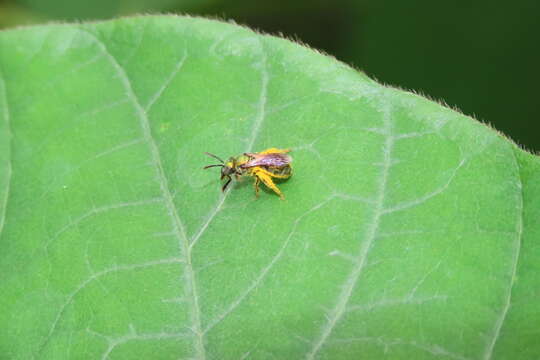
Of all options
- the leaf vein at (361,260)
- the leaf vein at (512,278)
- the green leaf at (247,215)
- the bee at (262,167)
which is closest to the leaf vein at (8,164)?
the green leaf at (247,215)

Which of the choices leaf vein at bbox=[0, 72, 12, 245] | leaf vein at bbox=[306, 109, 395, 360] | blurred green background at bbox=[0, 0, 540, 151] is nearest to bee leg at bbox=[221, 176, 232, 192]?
leaf vein at bbox=[306, 109, 395, 360]

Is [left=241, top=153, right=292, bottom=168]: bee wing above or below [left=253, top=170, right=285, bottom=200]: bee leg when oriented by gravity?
above

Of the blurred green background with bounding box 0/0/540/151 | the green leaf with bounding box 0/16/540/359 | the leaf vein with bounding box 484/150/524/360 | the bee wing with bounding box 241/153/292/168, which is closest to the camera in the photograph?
the leaf vein with bounding box 484/150/524/360

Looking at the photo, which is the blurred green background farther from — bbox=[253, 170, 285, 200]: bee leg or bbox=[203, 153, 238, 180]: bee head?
bbox=[253, 170, 285, 200]: bee leg

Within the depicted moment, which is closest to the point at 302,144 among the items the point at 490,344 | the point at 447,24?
the point at 490,344

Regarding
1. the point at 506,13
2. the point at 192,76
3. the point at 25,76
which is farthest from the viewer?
the point at 506,13

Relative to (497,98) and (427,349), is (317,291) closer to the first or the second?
(427,349)

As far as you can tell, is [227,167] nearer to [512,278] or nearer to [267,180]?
[267,180]
